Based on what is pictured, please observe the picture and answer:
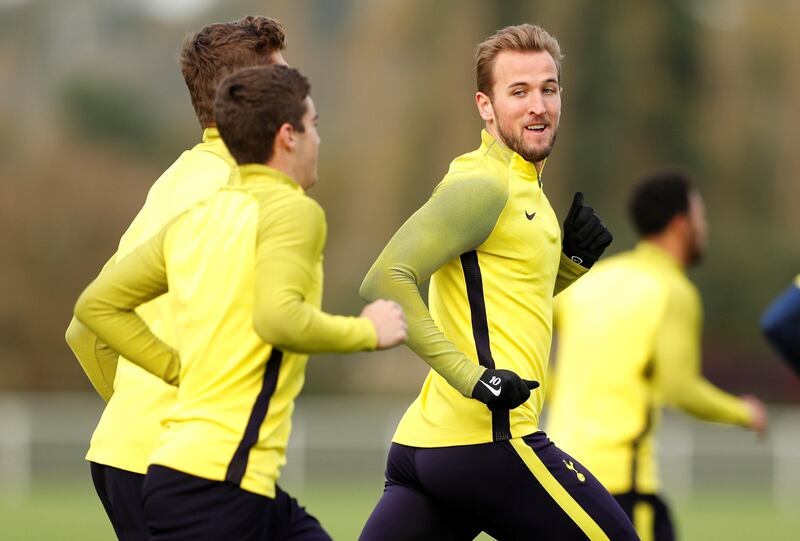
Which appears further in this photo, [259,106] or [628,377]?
[628,377]

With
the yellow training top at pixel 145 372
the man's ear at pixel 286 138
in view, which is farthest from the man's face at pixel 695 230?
the man's ear at pixel 286 138

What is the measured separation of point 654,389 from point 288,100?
3661mm

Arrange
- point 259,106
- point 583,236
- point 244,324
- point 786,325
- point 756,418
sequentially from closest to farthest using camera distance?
1. point 244,324
2. point 259,106
3. point 583,236
4. point 786,325
5. point 756,418

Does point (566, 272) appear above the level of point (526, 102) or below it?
below

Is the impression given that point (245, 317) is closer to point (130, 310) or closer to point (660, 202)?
point (130, 310)

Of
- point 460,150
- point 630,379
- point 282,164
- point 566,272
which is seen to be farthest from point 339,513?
point 460,150

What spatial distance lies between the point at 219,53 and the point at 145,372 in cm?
111

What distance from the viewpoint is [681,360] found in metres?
7.72

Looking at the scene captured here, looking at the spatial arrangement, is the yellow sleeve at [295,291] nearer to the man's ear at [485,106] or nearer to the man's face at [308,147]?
the man's face at [308,147]

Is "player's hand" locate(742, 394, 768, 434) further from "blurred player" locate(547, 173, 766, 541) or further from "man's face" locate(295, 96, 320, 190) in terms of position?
"man's face" locate(295, 96, 320, 190)

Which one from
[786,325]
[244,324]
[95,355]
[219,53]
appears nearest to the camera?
[244,324]

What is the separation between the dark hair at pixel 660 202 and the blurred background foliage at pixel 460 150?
66.9ft

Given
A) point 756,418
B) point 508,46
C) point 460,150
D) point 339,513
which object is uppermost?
point 460,150

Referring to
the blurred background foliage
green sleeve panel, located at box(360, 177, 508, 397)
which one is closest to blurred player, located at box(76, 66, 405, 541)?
green sleeve panel, located at box(360, 177, 508, 397)
